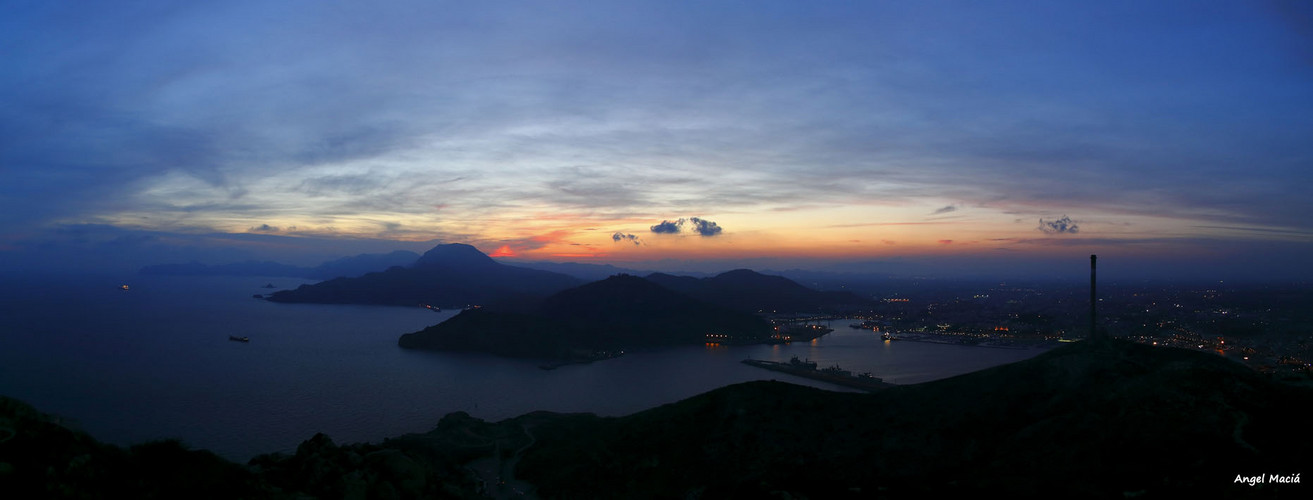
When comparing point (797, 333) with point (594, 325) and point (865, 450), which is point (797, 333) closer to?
point (594, 325)

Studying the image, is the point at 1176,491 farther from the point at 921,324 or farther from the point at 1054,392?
the point at 921,324

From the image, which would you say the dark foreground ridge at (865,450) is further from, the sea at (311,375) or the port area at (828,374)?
the port area at (828,374)

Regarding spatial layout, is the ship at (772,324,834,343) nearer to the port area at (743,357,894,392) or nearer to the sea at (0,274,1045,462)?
the sea at (0,274,1045,462)

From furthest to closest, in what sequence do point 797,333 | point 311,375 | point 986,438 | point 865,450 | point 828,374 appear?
point 797,333
point 828,374
point 311,375
point 865,450
point 986,438

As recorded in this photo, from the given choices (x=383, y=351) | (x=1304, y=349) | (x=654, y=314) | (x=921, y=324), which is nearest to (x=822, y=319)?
(x=921, y=324)

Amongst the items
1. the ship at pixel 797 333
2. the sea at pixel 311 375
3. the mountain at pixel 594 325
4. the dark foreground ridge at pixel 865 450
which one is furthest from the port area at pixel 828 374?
the dark foreground ridge at pixel 865 450

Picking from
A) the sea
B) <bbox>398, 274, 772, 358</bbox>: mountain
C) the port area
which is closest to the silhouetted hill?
the sea

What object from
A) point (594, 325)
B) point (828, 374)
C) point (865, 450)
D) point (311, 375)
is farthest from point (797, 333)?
point (865, 450)
